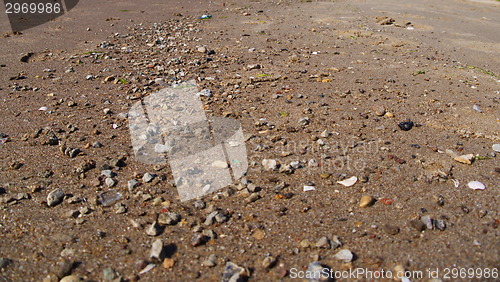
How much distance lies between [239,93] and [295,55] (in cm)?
160

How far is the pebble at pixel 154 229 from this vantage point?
2.07 metres

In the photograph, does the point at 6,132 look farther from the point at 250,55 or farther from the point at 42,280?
the point at 250,55

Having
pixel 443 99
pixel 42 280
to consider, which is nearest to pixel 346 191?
pixel 42 280

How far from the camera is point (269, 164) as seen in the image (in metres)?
2.72

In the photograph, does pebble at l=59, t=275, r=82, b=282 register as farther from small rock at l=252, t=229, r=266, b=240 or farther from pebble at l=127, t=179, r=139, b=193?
small rock at l=252, t=229, r=266, b=240

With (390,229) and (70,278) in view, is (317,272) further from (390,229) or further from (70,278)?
(70,278)

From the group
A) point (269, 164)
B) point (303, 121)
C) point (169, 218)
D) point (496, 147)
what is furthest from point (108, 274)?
point (496, 147)

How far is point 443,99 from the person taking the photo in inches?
149

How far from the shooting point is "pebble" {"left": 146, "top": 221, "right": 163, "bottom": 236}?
207 centimetres

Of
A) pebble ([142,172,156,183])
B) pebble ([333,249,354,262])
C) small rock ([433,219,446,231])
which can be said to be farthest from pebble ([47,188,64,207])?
small rock ([433,219,446,231])

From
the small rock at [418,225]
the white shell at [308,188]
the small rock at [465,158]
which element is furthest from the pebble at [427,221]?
the small rock at [465,158]

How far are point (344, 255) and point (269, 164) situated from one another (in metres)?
1.01

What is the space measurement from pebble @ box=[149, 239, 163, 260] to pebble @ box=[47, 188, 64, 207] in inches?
33.0

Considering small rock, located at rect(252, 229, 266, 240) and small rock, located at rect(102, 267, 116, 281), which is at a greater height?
small rock, located at rect(252, 229, 266, 240)
